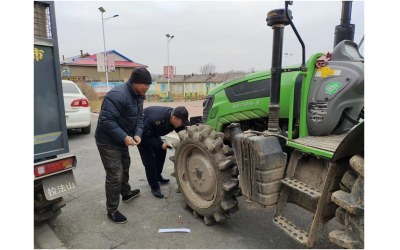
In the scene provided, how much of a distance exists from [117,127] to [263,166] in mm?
1653

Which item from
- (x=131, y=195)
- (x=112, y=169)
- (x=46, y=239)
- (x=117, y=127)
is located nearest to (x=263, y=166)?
(x=117, y=127)

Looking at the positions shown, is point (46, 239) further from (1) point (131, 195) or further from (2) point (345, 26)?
(2) point (345, 26)

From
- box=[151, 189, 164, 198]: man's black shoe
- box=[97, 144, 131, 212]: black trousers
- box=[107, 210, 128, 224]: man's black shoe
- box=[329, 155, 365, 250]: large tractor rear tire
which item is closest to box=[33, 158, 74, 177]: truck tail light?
box=[97, 144, 131, 212]: black trousers

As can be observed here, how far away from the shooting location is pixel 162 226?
9.79 ft

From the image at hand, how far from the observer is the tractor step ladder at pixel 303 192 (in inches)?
72.8

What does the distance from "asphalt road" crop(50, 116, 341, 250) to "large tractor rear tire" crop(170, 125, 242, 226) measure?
0.21 meters

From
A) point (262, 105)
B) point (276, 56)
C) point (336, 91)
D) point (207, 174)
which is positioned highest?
point (276, 56)

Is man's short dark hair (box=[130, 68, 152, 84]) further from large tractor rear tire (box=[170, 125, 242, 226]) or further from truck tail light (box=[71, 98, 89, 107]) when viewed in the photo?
truck tail light (box=[71, 98, 89, 107])

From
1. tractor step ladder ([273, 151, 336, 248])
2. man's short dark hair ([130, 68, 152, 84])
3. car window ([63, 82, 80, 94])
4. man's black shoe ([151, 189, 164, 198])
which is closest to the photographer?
tractor step ladder ([273, 151, 336, 248])

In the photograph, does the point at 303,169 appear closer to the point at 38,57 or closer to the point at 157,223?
the point at 157,223

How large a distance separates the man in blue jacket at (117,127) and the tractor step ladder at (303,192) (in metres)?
1.70

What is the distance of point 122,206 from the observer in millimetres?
3484

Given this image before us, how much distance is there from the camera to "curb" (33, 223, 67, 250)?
2531 mm

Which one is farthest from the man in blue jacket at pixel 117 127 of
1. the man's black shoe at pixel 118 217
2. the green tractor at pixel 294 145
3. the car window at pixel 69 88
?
the car window at pixel 69 88
